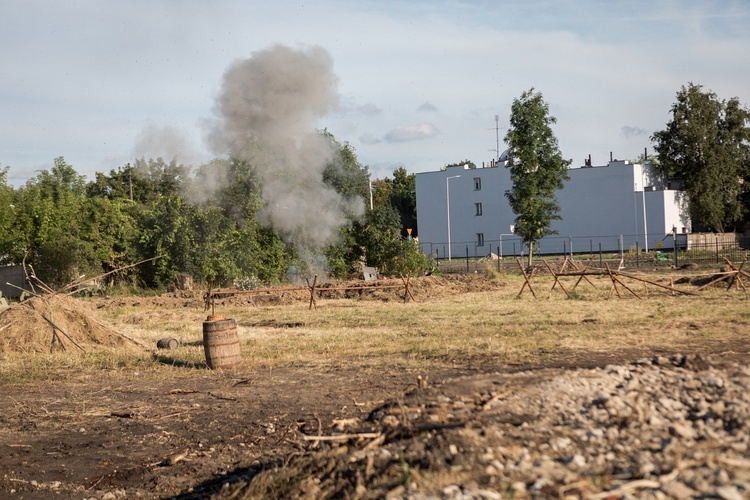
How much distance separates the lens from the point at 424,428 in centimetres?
670

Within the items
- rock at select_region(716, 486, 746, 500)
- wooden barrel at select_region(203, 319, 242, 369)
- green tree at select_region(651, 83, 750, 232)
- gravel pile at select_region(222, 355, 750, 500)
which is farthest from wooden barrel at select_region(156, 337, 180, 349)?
green tree at select_region(651, 83, 750, 232)

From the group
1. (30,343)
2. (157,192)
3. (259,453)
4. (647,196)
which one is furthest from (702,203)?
(259,453)

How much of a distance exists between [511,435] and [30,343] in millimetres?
13761

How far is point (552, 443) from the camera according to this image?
19.3 ft

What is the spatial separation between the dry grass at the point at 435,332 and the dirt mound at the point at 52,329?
0.60m

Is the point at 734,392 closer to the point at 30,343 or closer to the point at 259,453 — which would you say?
the point at 259,453

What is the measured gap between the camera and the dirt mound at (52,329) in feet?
55.6

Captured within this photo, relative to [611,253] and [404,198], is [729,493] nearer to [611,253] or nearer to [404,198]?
[611,253]

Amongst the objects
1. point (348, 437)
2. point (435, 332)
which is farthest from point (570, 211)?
point (348, 437)

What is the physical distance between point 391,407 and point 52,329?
1195cm

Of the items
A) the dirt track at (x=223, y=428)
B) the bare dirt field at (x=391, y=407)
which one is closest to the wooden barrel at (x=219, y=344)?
the bare dirt field at (x=391, y=407)

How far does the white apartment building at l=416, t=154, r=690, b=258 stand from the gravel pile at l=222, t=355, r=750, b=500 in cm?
4694

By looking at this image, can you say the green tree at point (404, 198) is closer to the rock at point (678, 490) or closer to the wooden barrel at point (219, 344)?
the wooden barrel at point (219, 344)

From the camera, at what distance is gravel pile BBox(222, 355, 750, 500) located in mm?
5047
